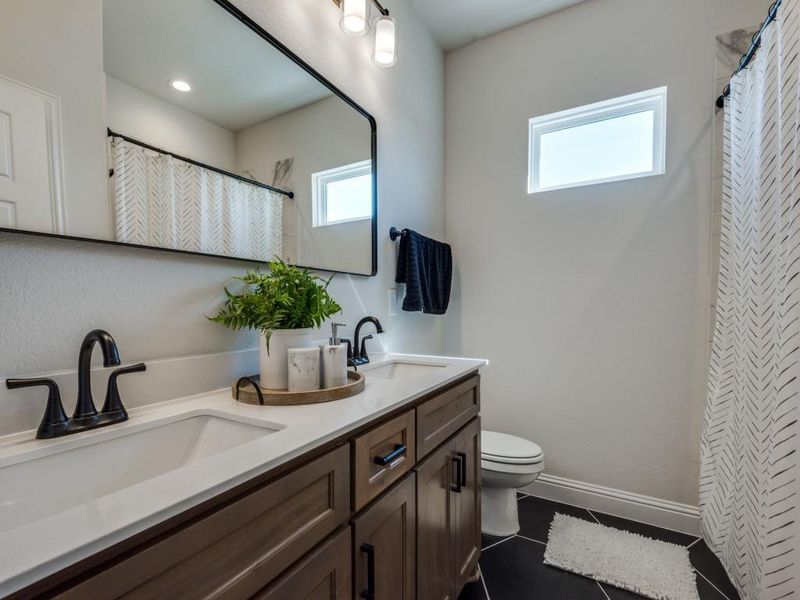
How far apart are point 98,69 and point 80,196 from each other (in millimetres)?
292

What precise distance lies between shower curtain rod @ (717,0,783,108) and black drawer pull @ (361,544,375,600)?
2042mm

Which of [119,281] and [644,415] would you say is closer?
[119,281]

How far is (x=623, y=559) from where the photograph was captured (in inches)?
62.7

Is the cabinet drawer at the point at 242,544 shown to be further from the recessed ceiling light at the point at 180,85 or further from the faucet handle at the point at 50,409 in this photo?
the recessed ceiling light at the point at 180,85

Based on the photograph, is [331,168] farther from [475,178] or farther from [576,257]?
[576,257]

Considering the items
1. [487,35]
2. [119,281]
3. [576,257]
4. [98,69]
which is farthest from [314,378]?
[487,35]

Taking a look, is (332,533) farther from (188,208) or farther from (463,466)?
(188,208)

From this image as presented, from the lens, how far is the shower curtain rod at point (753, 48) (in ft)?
4.14

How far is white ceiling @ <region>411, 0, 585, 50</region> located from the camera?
2.02 metres

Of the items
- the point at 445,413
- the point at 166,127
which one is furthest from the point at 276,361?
the point at 166,127

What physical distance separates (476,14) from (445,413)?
2.18 m

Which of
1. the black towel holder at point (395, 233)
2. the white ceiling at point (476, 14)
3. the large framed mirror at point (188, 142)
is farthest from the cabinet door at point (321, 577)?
the white ceiling at point (476, 14)

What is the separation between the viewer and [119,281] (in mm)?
860

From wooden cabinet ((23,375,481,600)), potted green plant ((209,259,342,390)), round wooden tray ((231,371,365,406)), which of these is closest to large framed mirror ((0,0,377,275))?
potted green plant ((209,259,342,390))
